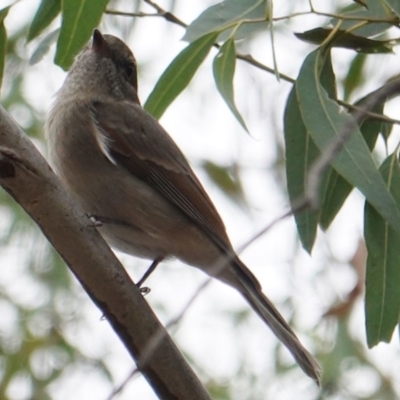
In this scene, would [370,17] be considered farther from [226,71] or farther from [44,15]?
[44,15]

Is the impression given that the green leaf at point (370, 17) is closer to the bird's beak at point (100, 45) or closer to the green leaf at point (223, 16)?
the green leaf at point (223, 16)

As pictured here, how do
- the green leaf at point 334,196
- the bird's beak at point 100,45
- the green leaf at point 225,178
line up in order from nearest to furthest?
the green leaf at point 334,196, the bird's beak at point 100,45, the green leaf at point 225,178

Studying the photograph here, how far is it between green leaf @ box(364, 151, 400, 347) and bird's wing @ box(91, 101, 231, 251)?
68cm

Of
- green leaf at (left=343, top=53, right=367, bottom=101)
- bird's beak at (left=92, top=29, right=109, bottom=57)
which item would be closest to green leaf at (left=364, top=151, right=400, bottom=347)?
green leaf at (left=343, top=53, right=367, bottom=101)

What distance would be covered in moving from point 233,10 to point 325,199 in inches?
29.8

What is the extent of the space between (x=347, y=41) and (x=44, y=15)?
1105 millimetres


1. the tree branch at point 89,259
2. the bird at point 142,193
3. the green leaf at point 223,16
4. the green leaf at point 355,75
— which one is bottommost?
the tree branch at point 89,259

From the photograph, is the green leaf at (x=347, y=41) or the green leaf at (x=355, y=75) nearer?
the green leaf at (x=347, y=41)

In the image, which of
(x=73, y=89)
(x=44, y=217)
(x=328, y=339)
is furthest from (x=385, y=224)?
(x=328, y=339)

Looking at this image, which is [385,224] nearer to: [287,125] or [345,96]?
[287,125]

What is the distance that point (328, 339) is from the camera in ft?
18.6

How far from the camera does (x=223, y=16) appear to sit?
131 inches

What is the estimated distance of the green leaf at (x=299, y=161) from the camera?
10.6 feet

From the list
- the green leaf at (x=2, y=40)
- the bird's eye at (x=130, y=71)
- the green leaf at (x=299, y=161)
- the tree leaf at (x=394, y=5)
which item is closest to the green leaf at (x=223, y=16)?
the green leaf at (x=299, y=161)
